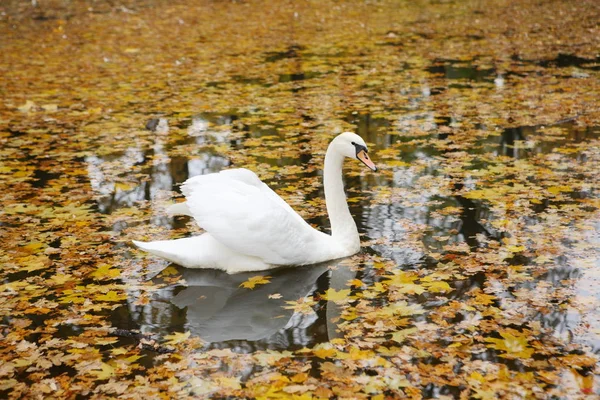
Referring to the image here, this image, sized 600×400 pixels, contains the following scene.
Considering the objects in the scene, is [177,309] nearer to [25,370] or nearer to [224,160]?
[25,370]

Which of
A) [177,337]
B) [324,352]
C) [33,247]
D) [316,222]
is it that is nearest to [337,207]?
[316,222]

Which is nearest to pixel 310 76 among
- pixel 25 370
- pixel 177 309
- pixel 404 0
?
pixel 177 309

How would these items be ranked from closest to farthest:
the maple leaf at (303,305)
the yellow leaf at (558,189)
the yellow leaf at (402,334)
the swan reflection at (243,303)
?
1. the yellow leaf at (402,334)
2. the swan reflection at (243,303)
3. the maple leaf at (303,305)
4. the yellow leaf at (558,189)

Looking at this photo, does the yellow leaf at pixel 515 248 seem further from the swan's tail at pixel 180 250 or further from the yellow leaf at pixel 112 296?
the yellow leaf at pixel 112 296

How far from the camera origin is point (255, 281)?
5465 millimetres

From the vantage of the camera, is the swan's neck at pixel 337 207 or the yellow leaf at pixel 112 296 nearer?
the yellow leaf at pixel 112 296

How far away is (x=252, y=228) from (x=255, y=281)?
1.40ft

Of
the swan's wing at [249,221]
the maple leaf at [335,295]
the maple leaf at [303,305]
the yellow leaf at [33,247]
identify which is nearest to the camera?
the maple leaf at [303,305]

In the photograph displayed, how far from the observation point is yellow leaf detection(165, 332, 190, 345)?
4.59 m

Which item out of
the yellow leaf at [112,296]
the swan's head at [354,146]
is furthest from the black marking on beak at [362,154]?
the yellow leaf at [112,296]

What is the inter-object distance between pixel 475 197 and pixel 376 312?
244 cm

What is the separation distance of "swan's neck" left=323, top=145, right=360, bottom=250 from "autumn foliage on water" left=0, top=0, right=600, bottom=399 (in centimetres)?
22

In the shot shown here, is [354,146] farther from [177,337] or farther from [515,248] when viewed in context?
[177,337]

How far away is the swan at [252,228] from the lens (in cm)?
536
